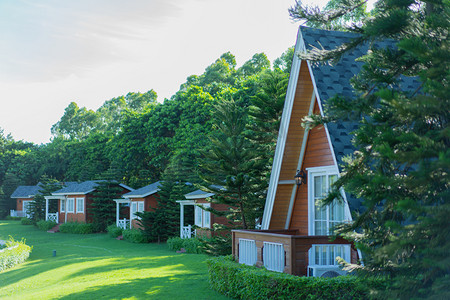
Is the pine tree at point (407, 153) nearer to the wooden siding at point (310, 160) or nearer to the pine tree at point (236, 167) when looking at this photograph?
the wooden siding at point (310, 160)

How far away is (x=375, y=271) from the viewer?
5.66 meters

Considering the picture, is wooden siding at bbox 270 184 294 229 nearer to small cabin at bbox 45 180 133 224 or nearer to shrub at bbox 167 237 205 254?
shrub at bbox 167 237 205 254

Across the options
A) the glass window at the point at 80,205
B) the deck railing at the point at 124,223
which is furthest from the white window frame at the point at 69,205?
the deck railing at the point at 124,223

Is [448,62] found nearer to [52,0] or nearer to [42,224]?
[52,0]

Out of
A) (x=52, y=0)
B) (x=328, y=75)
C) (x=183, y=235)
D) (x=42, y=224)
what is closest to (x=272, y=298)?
(x=328, y=75)

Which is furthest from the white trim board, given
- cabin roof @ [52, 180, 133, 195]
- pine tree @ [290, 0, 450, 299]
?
cabin roof @ [52, 180, 133, 195]

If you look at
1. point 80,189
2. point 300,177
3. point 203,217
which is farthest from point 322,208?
point 80,189

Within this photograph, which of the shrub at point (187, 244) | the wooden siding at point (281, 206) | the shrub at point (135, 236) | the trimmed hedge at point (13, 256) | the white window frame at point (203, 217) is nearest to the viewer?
the wooden siding at point (281, 206)

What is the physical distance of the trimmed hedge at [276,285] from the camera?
8.47 metres

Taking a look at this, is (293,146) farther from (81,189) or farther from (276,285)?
(81,189)

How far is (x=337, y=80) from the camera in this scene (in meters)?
10.0

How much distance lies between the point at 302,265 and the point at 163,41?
8885 mm

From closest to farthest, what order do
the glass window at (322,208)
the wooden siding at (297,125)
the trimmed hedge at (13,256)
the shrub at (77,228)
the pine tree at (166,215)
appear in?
the wooden siding at (297,125)
the glass window at (322,208)
the trimmed hedge at (13,256)
the pine tree at (166,215)
the shrub at (77,228)

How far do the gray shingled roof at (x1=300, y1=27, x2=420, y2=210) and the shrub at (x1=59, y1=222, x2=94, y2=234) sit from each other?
1340 inches
